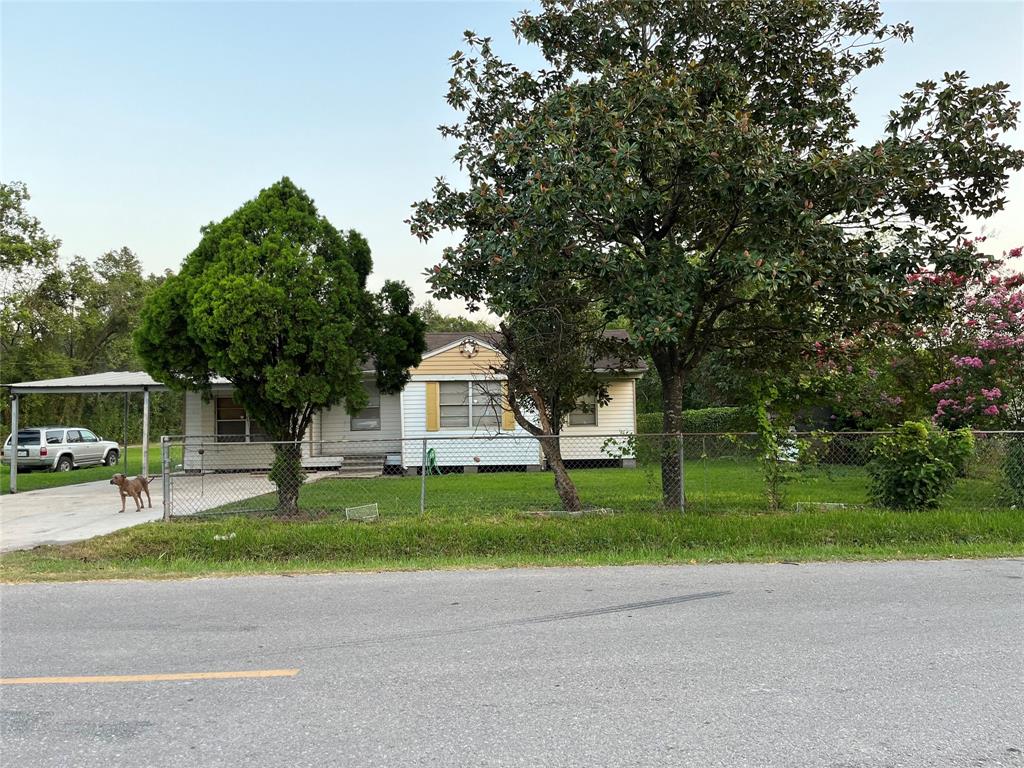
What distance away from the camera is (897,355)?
16.0 m

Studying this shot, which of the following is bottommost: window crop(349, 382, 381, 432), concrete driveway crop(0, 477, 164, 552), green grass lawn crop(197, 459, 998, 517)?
concrete driveway crop(0, 477, 164, 552)

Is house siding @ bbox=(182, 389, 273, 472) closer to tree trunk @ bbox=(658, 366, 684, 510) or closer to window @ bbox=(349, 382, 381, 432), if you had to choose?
window @ bbox=(349, 382, 381, 432)

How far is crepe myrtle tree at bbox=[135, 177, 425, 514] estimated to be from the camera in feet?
34.6

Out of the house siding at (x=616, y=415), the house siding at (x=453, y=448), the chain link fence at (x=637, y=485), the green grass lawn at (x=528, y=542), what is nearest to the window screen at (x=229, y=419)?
the chain link fence at (x=637, y=485)

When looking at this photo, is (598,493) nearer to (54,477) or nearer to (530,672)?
(530,672)

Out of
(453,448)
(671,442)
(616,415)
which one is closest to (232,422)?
(453,448)

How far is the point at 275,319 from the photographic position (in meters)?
10.6

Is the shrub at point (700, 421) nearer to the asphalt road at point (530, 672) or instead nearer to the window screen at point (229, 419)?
the window screen at point (229, 419)

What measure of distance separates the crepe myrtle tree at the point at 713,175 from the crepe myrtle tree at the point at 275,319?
187 cm

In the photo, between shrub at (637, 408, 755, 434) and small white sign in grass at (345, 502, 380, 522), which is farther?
shrub at (637, 408, 755, 434)

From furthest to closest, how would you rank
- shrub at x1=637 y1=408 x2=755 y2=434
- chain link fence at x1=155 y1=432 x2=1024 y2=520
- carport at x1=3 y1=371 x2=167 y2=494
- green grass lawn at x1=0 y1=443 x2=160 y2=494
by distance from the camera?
shrub at x1=637 y1=408 x2=755 y2=434 → green grass lawn at x1=0 y1=443 x2=160 y2=494 → carport at x1=3 y1=371 x2=167 y2=494 → chain link fence at x1=155 y1=432 x2=1024 y2=520

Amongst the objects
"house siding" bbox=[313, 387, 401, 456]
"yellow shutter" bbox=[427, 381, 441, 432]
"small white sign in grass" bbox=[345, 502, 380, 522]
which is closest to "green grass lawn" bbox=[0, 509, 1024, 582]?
"small white sign in grass" bbox=[345, 502, 380, 522]

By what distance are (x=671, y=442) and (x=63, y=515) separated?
10175 millimetres

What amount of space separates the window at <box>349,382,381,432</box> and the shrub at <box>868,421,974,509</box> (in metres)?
14.2
